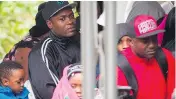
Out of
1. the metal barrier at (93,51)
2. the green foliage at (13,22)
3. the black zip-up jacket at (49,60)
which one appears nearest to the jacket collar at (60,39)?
the black zip-up jacket at (49,60)

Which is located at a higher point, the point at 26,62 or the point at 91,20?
the point at 91,20

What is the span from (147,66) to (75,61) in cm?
66

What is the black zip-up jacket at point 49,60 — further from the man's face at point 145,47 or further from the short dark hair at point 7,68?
the man's face at point 145,47

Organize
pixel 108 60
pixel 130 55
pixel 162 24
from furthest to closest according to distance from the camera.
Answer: pixel 162 24
pixel 130 55
pixel 108 60

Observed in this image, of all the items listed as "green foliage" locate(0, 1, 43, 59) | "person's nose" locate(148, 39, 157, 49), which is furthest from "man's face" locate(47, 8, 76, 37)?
"green foliage" locate(0, 1, 43, 59)

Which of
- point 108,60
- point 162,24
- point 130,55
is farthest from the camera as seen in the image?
point 162,24

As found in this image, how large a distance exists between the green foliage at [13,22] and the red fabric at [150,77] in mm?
1643

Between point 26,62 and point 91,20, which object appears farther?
point 26,62

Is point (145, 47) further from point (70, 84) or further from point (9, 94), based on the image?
point (9, 94)

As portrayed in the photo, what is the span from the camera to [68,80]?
15.7 feet

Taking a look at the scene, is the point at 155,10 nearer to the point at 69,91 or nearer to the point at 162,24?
the point at 162,24

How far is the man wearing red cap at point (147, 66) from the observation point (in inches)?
180

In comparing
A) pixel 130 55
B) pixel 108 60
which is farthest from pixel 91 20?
pixel 130 55

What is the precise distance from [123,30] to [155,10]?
0.61 meters
